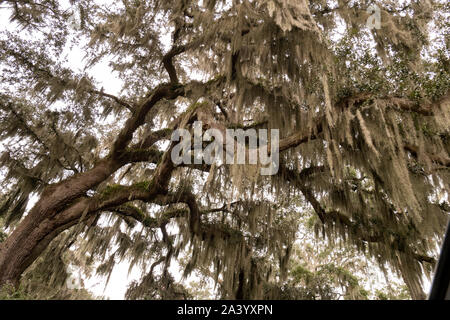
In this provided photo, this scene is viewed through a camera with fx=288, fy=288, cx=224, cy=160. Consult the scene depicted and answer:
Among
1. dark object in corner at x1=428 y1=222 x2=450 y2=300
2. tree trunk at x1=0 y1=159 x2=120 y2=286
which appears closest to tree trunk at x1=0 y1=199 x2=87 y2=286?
tree trunk at x1=0 y1=159 x2=120 y2=286

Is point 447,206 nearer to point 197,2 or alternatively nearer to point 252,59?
point 252,59

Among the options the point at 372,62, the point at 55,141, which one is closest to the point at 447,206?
the point at 372,62

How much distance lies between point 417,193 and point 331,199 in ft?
4.91

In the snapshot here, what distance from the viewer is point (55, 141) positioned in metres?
5.18
